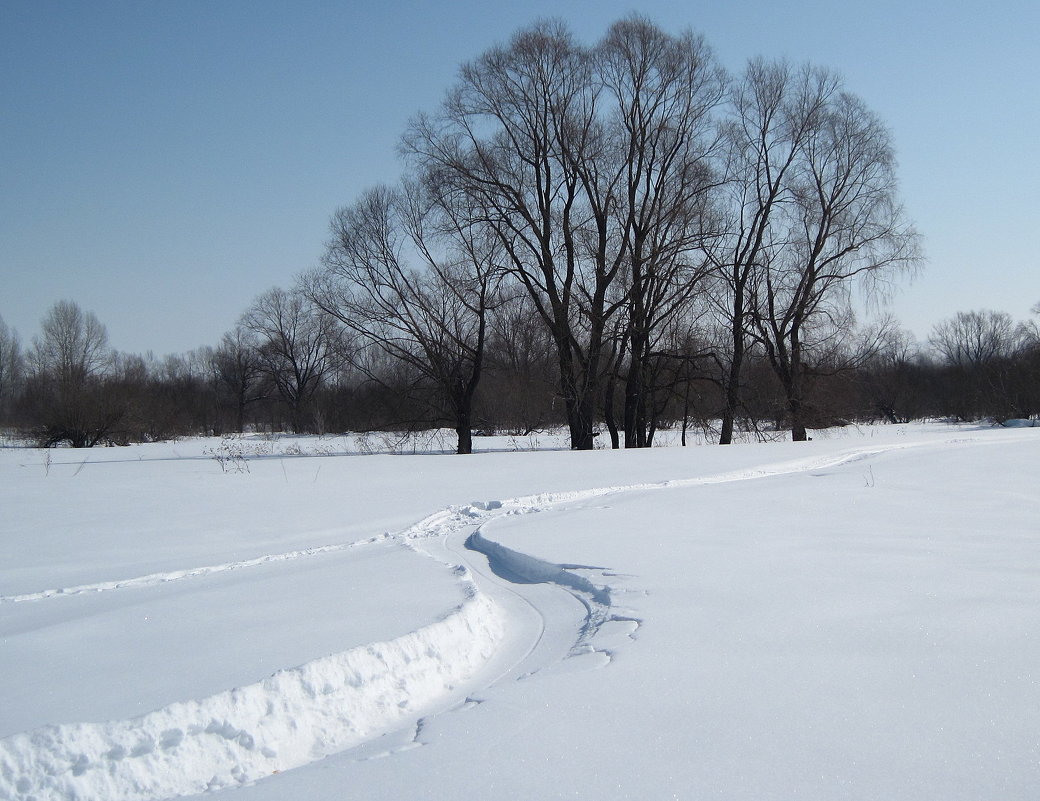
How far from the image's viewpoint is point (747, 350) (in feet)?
82.5

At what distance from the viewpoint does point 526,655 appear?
4.27 m

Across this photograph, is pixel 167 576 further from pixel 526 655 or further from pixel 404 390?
pixel 404 390

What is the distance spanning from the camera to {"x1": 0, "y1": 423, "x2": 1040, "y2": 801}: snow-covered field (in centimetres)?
275

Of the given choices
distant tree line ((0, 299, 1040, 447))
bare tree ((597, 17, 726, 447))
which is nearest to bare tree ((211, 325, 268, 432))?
distant tree line ((0, 299, 1040, 447))

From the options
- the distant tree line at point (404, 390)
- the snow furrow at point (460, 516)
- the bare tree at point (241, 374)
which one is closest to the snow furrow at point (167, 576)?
the snow furrow at point (460, 516)

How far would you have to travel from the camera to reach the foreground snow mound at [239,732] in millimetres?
2824

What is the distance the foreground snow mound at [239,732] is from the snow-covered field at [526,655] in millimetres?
10

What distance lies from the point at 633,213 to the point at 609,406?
5842 mm

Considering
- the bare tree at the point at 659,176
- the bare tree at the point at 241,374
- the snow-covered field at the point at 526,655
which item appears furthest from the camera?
the bare tree at the point at 241,374

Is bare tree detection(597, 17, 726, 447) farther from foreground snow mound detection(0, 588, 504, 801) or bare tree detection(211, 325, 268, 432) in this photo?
bare tree detection(211, 325, 268, 432)

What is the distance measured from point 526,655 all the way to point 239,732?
163 cm

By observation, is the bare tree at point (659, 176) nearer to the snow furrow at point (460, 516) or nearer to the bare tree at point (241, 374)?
the snow furrow at point (460, 516)

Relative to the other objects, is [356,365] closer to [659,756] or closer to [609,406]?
[609,406]

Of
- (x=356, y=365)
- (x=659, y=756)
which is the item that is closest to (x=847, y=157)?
(x=356, y=365)
